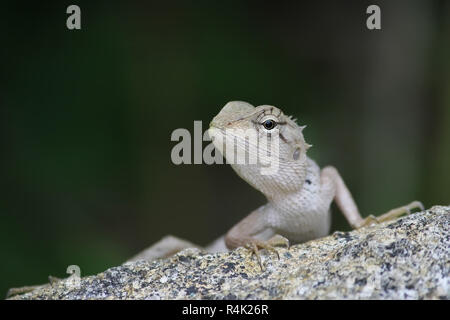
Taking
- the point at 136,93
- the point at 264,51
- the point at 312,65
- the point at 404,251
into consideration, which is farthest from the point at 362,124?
the point at 404,251

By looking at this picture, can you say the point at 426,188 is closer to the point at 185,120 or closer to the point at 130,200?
the point at 185,120

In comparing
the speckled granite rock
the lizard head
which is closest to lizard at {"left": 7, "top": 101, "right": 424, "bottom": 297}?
the lizard head

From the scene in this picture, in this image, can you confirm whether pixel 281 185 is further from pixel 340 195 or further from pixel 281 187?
pixel 340 195

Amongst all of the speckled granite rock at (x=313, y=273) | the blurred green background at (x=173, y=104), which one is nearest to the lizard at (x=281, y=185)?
the speckled granite rock at (x=313, y=273)

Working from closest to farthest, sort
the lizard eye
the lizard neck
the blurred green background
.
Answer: the lizard eye
the lizard neck
the blurred green background

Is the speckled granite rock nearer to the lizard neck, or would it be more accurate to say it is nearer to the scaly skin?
the scaly skin
